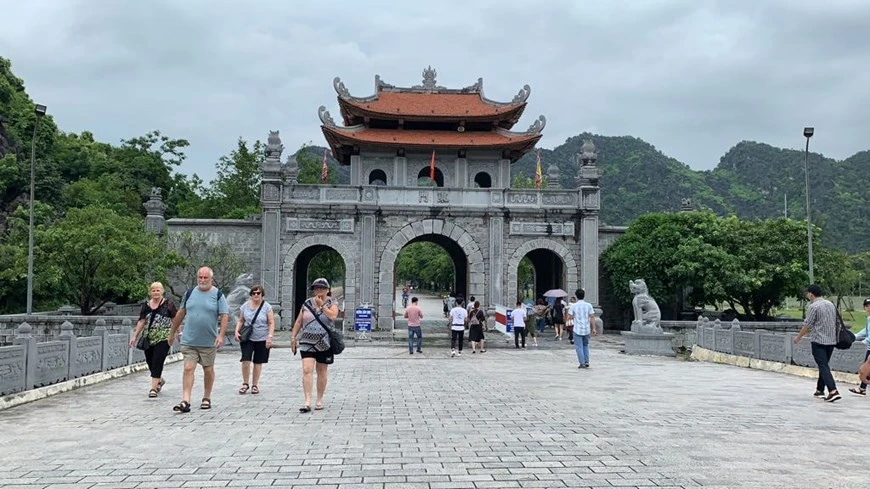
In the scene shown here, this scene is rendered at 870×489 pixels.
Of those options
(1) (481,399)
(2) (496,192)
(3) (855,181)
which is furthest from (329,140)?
(3) (855,181)

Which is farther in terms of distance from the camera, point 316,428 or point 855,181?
point 855,181

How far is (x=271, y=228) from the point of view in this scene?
2441 centimetres

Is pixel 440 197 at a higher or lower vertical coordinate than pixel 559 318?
higher

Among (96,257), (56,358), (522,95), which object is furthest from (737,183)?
(56,358)

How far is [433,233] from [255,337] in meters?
16.6

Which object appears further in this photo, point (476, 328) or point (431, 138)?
point (431, 138)

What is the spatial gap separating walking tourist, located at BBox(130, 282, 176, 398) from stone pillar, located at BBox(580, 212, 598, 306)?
1911cm

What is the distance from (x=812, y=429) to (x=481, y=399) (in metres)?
3.83

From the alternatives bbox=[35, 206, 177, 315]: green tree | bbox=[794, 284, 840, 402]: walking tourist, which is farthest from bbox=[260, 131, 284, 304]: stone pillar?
bbox=[794, 284, 840, 402]: walking tourist

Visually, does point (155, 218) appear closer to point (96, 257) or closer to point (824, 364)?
point (96, 257)

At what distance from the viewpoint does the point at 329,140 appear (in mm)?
28016

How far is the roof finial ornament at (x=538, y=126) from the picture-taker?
2736 cm

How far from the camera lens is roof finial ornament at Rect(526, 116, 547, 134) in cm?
2736

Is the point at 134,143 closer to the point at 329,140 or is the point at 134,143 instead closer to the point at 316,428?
the point at 329,140
